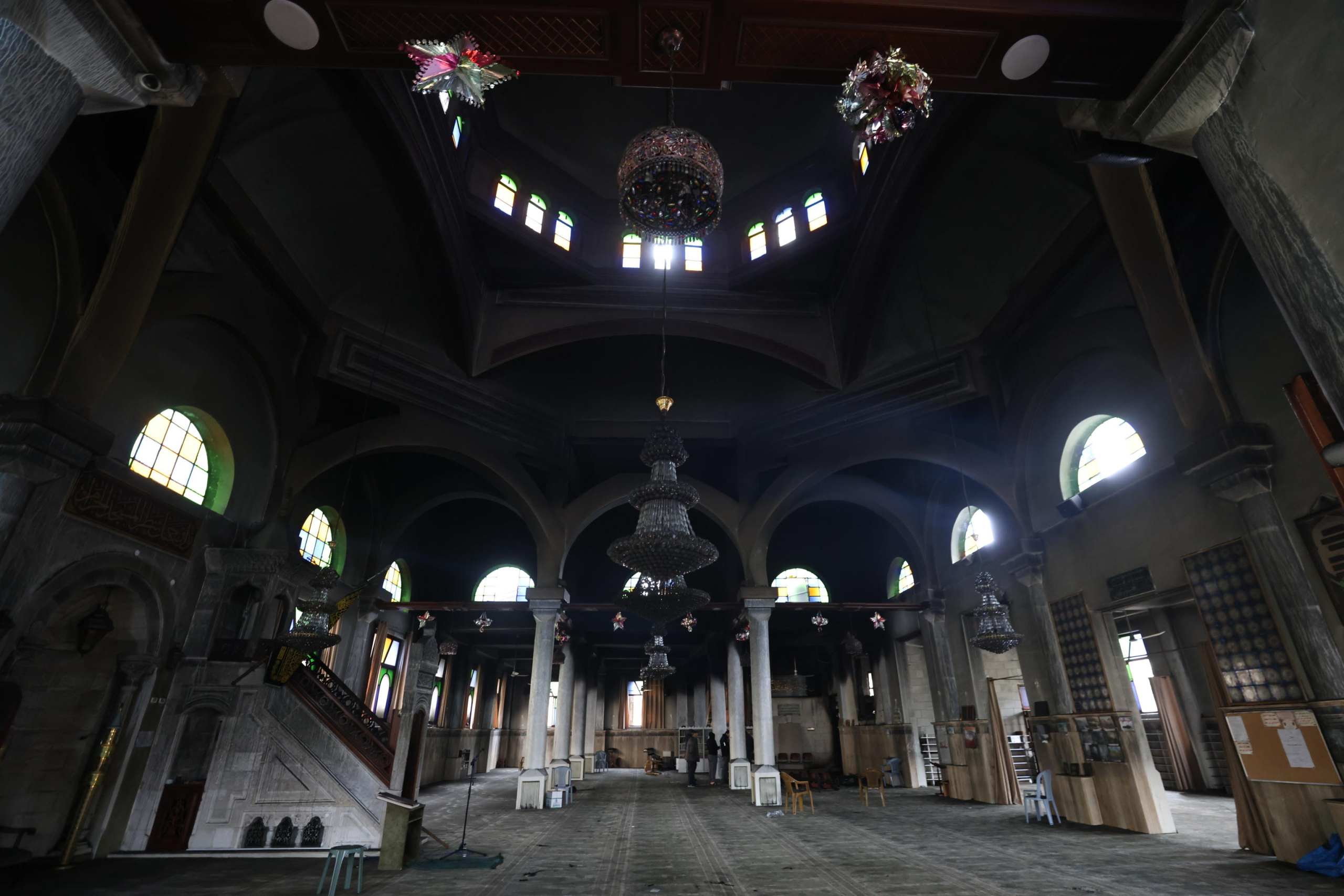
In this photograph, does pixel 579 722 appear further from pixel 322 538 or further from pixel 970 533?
pixel 970 533

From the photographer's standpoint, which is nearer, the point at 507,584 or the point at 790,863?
the point at 790,863

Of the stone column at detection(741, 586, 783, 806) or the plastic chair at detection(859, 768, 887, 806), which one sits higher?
the stone column at detection(741, 586, 783, 806)

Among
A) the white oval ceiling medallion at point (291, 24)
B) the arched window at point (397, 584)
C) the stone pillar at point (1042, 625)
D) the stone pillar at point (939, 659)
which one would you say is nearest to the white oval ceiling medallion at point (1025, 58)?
the white oval ceiling medallion at point (291, 24)

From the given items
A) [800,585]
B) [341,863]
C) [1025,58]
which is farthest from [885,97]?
[800,585]

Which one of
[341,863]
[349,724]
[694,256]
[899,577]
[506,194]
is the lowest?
[341,863]

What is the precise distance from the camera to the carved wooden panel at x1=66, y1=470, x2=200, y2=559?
20.8 feet

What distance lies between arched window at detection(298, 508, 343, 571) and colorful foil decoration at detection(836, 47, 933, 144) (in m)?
10.6

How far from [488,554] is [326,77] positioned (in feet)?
40.1

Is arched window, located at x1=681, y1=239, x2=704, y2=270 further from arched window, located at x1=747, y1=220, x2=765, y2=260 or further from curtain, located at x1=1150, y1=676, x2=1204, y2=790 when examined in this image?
curtain, located at x1=1150, y1=676, x2=1204, y2=790

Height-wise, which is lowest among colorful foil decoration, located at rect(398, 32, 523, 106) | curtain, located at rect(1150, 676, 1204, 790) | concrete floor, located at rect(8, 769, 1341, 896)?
concrete floor, located at rect(8, 769, 1341, 896)

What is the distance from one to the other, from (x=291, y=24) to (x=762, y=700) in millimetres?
11495

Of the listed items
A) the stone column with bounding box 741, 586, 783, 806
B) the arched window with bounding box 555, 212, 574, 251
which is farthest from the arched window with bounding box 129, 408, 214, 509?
the stone column with bounding box 741, 586, 783, 806

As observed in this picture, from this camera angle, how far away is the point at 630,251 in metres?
12.0

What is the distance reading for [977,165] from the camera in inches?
328
